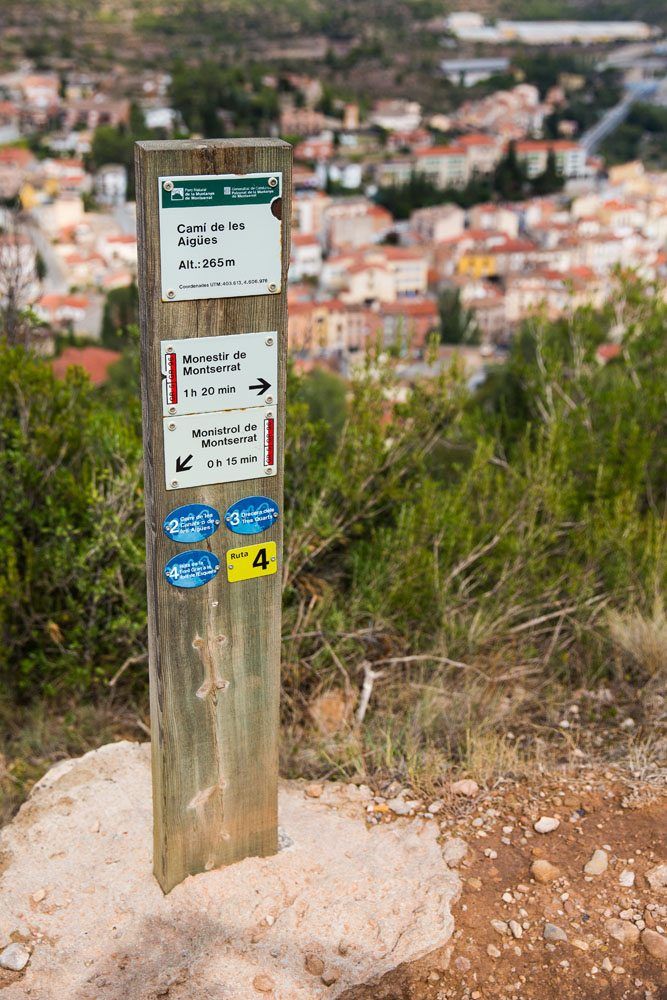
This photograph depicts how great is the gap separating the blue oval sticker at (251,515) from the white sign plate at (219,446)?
0.05m

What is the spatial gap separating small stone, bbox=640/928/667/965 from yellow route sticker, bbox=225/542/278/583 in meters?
1.00

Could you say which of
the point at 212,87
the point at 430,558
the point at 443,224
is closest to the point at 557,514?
the point at 430,558

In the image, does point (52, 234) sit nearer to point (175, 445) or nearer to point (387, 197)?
point (387, 197)

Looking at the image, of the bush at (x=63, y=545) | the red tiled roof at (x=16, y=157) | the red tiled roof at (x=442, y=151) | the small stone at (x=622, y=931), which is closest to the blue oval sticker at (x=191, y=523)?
the small stone at (x=622, y=931)

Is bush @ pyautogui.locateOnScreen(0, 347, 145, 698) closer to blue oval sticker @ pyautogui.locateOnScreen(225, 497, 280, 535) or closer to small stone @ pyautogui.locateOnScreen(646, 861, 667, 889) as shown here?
blue oval sticker @ pyautogui.locateOnScreen(225, 497, 280, 535)

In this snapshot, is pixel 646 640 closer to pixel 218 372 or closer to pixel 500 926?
pixel 500 926

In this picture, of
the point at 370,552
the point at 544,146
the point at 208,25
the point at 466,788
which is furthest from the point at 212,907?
the point at 208,25

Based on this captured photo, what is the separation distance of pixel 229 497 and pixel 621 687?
153 cm

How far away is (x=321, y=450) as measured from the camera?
12.2 ft

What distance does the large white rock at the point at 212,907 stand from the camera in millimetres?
1869

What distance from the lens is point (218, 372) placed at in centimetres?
174

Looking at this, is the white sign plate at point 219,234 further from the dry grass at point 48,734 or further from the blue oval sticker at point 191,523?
the dry grass at point 48,734

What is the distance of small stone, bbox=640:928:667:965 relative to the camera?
6.23ft

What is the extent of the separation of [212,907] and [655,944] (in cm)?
85
